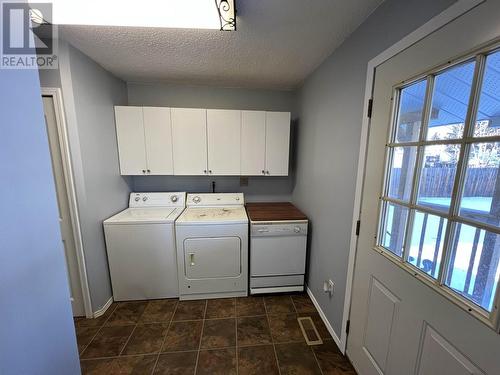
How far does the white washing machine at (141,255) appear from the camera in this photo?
77.6 inches

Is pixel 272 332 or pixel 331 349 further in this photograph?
pixel 272 332

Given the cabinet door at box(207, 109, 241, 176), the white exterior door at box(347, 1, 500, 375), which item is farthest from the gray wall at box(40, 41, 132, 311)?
the white exterior door at box(347, 1, 500, 375)

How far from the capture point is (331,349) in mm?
→ 1579

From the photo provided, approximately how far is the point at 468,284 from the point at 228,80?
254 centimetres

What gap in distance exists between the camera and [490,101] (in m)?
0.67

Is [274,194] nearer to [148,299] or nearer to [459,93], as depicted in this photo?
[148,299]

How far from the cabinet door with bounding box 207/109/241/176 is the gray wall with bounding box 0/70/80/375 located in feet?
5.28

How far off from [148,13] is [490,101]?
1.75 m

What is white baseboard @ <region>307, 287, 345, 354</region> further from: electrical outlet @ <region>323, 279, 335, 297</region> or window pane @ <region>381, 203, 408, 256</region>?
window pane @ <region>381, 203, 408, 256</region>

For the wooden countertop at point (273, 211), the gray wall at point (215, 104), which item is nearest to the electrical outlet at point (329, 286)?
the wooden countertop at point (273, 211)

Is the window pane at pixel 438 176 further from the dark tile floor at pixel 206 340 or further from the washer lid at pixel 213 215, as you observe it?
the washer lid at pixel 213 215

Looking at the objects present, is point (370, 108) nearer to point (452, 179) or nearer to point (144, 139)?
point (452, 179)

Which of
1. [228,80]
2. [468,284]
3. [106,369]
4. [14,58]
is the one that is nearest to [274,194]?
[228,80]

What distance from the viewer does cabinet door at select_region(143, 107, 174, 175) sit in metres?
2.21
